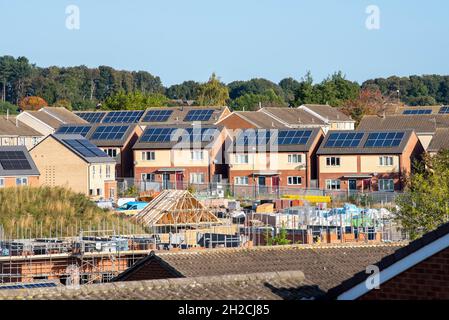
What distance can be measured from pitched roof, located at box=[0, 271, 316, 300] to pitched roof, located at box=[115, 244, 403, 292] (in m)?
2.72

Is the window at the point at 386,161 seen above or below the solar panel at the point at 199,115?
below

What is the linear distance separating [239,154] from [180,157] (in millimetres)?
3870

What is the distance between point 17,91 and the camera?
15075 centimetres

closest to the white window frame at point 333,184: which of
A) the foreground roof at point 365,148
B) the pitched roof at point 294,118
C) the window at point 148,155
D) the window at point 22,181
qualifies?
the foreground roof at point 365,148

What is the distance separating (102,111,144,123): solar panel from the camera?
87.4 m

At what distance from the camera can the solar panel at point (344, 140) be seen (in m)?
68.6

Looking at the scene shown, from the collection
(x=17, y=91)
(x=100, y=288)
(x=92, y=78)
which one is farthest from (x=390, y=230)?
(x=92, y=78)

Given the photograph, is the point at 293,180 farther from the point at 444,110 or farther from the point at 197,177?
the point at 444,110

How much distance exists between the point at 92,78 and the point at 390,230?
441 ft

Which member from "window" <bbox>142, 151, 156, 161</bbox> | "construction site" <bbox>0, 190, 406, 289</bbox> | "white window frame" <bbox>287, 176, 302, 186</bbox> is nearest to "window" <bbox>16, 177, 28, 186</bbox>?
"window" <bbox>142, 151, 156, 161</bbox>

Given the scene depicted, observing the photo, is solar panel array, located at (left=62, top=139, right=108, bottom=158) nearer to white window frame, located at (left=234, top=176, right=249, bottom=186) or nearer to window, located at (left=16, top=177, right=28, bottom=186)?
window, located at (left=16, top=177, right=28, bottom=186)

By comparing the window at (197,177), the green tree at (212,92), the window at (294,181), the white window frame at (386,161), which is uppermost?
the green tree at (212,92)

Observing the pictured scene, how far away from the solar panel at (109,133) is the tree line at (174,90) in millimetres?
28292

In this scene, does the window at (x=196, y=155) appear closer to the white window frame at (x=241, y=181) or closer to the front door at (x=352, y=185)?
the white window frame at (x=241, y=181)
